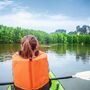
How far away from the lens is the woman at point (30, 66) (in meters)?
3.20

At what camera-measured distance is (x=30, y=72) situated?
3.20 meters

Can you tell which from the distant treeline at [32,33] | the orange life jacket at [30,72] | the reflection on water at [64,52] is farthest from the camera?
the distant treeline at [32,33]

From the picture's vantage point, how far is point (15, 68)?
330 centimetres

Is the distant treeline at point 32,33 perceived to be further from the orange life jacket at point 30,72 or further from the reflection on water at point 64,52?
the orange life jacket at point 30,72

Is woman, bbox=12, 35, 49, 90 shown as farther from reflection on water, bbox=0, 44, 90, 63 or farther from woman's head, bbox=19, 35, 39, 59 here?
reflection on water, bbox=0, 44, 90, 63

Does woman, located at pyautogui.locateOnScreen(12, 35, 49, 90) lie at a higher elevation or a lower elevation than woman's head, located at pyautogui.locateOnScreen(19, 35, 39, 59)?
lower

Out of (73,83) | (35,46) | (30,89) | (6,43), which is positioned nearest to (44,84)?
(30,89)

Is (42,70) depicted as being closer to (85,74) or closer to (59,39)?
(85,74)

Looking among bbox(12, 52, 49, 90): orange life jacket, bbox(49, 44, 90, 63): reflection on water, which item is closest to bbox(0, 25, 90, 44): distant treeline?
bbox(49, 44, 90, 63): reflection on water

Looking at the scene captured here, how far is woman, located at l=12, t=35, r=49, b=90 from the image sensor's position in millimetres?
3197

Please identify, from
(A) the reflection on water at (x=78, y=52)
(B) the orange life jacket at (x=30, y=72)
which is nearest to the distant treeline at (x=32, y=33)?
(A) the reflection on water at (x=78, y=52)

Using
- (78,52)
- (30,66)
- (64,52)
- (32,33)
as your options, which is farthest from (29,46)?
(32,33)

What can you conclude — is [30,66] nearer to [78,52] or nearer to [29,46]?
[29,46]

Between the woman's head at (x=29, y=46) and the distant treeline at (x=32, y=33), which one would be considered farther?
the distant treeline at (x=32, y=33)
